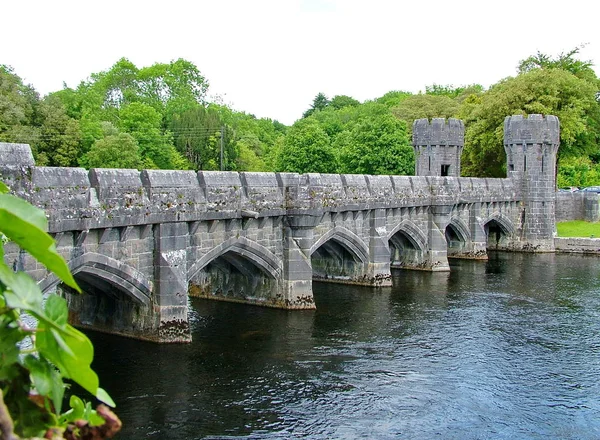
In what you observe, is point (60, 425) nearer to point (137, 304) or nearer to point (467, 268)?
point (137, 304)

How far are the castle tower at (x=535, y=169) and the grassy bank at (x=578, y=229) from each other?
303cm

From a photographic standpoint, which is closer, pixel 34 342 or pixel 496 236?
pixel 34 342

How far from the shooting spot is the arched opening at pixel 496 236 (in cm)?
3894

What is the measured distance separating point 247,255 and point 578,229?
28771 millimetres

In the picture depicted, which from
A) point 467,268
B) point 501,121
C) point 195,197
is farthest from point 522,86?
point 195,197

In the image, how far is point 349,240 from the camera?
24.8m

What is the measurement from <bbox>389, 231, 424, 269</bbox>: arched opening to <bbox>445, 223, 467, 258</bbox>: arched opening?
4.38 metres

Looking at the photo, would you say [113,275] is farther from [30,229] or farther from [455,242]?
[455,242]

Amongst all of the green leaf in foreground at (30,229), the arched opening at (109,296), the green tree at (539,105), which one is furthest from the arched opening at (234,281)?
the green tree at (539,105)

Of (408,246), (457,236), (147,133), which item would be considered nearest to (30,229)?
(408,246)

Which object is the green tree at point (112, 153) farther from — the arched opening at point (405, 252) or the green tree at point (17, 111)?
the arched opening at point (405, 252)

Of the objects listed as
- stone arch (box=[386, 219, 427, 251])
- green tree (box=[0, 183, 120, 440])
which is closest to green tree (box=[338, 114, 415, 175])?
stone arch (box=[386, 219, 427, 251])

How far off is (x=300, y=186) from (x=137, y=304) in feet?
21.1

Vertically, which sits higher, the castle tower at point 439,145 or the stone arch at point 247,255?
the castle tower at point 439,145
